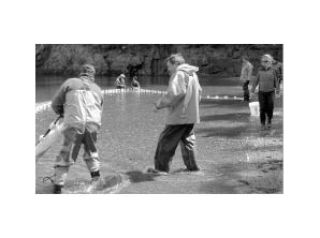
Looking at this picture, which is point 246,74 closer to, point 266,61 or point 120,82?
point 266,61

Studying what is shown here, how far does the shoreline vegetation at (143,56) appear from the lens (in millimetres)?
8781

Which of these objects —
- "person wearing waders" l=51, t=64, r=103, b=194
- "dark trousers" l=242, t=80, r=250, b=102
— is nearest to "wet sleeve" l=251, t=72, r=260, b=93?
"dark trousers" l=242, t=80, r=250, b=102

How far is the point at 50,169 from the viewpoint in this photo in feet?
24.6

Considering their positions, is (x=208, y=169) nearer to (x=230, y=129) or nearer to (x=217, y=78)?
(x=230, y=129)

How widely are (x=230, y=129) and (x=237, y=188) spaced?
208 centimetres

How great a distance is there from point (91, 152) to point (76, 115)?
55 cm

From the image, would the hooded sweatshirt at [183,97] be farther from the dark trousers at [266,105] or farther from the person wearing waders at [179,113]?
the dark trousers at [266,105]

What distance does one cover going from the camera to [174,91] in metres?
7.23

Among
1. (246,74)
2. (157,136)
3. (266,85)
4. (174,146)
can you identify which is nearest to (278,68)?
(266,85)

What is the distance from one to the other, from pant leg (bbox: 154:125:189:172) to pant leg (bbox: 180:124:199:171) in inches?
2.9

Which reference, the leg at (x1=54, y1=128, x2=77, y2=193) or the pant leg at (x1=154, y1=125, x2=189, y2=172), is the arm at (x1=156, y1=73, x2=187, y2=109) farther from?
the leg at (x1=54, y1=128, x2=77, y2=193)

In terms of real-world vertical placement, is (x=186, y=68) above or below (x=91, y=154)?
above

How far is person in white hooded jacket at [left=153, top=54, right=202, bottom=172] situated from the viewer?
7242 mm

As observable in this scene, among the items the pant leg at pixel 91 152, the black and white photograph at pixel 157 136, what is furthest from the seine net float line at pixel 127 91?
the pant leg at pixel 91 152
